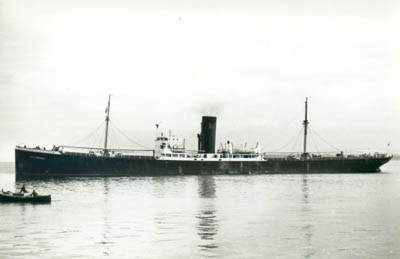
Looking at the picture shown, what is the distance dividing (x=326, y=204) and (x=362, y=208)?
2784mm

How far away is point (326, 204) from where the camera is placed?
3438 centimetres

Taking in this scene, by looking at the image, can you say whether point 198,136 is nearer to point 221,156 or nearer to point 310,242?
point 221,156

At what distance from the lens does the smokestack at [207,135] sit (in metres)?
68.9

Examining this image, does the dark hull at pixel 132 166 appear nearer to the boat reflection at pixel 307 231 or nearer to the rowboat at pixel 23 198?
the rowboat at pixel 23 198

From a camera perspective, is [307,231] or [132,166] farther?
[132,166]

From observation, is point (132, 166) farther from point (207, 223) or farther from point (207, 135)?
point (207, 223)

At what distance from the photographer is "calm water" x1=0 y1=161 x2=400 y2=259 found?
18531mm

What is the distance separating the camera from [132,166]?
65.9 metres

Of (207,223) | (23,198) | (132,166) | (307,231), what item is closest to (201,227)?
(207,223)

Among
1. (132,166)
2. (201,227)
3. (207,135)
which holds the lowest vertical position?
(201,227)

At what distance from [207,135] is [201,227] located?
4647 centimetres

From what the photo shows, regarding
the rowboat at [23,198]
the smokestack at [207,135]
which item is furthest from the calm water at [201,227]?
the smokestack at [207,135]

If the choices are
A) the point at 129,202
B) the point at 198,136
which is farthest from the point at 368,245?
the point at 198,136

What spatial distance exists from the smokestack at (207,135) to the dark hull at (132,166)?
2174 millimetres
